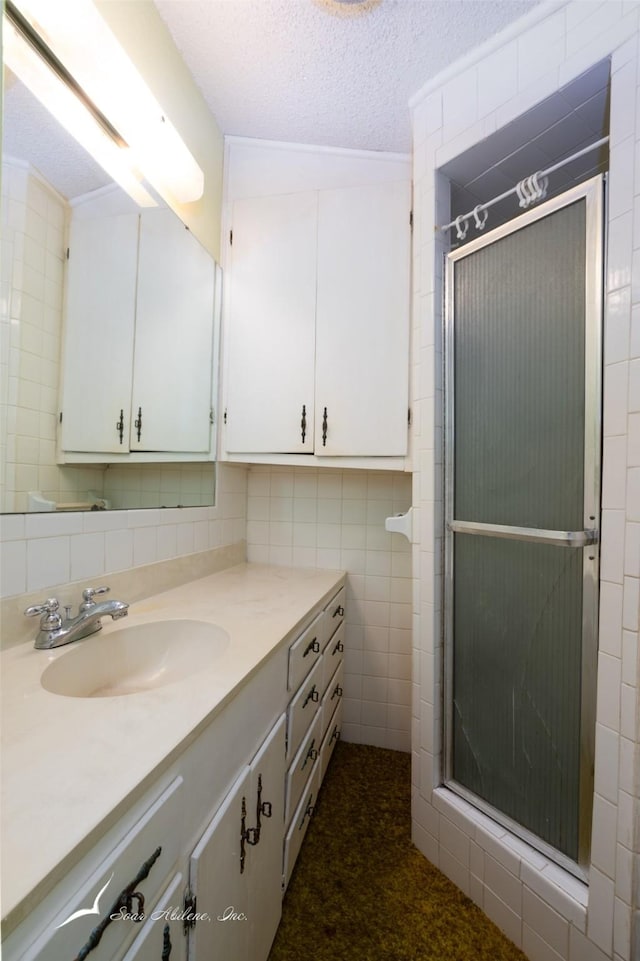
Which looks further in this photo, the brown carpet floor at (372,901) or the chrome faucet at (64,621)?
the brown carpet floor at (372,901)

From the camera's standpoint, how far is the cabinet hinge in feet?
2.16

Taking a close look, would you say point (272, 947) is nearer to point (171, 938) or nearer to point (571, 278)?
point (171, 938)

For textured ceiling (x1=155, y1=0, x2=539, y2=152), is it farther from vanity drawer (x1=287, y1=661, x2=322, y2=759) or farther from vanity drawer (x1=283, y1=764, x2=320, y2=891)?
vanity drawer (x1=283, y1=764, x2=320, y2=891)

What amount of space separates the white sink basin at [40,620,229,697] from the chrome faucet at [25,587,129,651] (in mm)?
31

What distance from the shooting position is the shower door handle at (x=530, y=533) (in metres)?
1.04

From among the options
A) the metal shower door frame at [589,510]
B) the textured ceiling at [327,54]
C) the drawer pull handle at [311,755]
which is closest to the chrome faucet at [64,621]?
the drawer pull handle at [311,755]

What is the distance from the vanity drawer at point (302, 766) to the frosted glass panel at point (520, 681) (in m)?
0.46

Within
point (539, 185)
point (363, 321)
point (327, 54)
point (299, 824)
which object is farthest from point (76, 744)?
point (327, 54)

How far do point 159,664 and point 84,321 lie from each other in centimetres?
92

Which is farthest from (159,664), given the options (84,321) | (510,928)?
(510,928)

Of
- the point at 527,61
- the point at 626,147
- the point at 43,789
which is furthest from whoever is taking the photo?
the point at 527,61

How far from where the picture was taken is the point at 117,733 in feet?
2.13

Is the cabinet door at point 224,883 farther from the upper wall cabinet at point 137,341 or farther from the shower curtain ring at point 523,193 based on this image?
the shower curtain ring at point 523,193

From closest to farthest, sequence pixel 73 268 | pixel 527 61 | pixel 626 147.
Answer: pixel 626 147 < pixel 73 268 < pixel 527 61
